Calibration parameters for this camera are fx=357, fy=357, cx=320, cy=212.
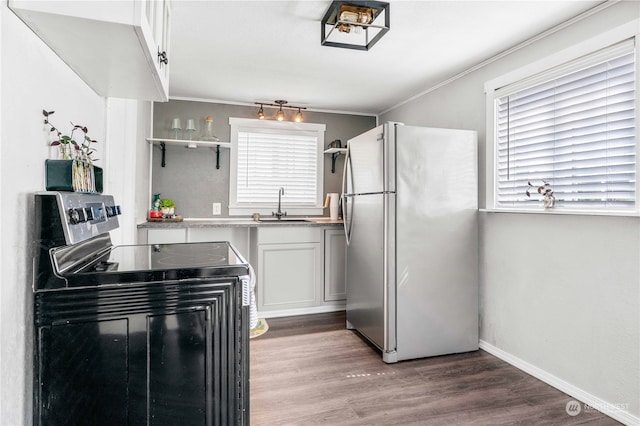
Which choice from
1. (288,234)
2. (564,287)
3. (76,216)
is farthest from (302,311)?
(76,216)

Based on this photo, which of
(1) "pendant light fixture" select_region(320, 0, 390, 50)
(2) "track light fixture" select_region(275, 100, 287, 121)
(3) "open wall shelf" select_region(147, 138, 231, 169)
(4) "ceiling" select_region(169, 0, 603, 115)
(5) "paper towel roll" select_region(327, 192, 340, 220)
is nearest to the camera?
(1) "pendant light fixture" select_region(320, 0, 390, 50)

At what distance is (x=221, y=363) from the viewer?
1231mm

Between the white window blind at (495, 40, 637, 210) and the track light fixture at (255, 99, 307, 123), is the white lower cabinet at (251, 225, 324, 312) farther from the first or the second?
the white window blind at (495, 40, 637, 210)

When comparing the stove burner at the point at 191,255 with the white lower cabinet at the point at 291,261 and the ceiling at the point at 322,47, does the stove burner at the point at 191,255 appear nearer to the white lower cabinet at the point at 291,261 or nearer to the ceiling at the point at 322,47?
the ceiling at the point at 322,47

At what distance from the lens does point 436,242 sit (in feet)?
8.83

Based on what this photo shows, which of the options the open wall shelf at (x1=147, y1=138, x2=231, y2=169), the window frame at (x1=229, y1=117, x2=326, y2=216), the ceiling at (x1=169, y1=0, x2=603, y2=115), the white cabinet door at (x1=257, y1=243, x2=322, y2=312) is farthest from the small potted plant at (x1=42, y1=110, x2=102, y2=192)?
the window frame at (x1=229, y1=117, x2=326, y2=216)

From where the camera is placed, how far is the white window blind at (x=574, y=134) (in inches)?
75.0

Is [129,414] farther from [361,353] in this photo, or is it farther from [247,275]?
[361,353]

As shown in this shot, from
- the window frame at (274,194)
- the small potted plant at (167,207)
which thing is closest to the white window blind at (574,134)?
the window frame at (274,194)

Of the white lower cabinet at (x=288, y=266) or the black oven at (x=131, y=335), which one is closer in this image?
the black oven at (x=131, y=335)

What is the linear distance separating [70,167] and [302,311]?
2788 mm

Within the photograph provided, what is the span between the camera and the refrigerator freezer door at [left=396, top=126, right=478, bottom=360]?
2.61 m

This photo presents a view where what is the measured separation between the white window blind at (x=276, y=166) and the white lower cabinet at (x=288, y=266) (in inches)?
24.4

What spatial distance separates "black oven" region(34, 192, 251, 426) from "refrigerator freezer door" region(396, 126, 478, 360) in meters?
1.61
